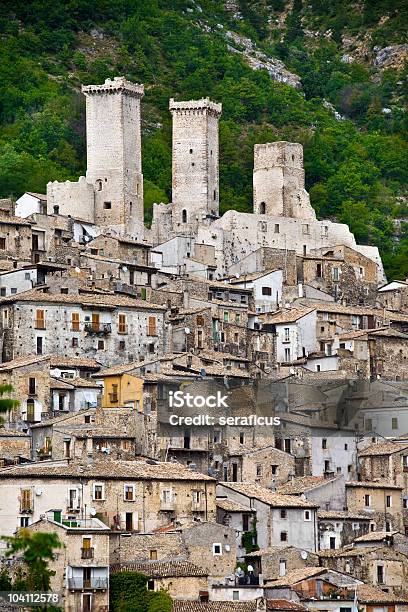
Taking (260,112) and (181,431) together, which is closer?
(181,431)

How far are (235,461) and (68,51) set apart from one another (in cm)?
8141

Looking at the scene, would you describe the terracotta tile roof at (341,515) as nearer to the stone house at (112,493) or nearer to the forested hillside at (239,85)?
the stone house at (112,493)

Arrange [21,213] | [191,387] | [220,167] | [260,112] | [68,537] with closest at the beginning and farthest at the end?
[68,537], [191,387], [21,213], [220,167], [260,112]

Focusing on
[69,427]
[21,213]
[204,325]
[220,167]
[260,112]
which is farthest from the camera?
[260,112]

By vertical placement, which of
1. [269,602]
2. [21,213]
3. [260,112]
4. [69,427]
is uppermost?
[260,112]

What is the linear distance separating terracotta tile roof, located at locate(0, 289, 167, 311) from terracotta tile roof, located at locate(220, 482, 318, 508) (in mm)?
11609

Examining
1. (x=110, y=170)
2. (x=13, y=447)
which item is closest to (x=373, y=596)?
(x=13, y=447)

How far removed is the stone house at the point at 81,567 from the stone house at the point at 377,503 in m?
13.7

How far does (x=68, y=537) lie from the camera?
7212 centimetres

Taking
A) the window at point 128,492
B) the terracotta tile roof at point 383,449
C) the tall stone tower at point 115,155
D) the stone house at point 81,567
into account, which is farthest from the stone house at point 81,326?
the tall stone tower at point 115,155

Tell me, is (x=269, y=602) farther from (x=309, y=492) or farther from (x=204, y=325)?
(x=204, y=325)

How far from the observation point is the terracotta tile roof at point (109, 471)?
7606cm

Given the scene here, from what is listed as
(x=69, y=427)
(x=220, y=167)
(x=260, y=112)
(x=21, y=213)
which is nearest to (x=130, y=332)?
(x=69, y=427)

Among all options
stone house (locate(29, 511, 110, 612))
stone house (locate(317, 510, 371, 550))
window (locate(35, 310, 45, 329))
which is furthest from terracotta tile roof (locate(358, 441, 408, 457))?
stone house (locate(29, 511, 110, 612))
